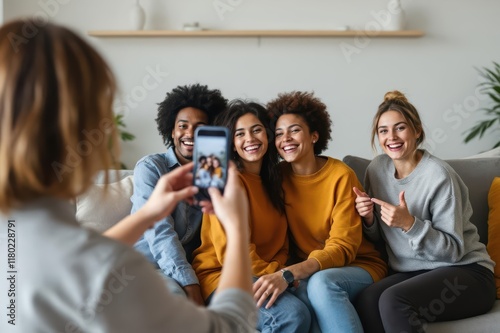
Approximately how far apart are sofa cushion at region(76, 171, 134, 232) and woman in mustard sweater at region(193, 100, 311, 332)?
0.37 m

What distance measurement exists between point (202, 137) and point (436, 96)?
3.27m

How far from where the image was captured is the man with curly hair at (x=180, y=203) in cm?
211

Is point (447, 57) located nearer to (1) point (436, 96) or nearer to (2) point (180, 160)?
(1) point (436, 96)

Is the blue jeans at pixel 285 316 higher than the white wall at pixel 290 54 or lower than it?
lower

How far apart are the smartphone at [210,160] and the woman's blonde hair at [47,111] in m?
0.36

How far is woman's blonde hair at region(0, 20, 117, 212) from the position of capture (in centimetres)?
80

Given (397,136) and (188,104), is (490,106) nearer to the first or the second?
(397,136)

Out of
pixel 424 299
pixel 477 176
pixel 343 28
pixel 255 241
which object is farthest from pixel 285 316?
pixel 343 28

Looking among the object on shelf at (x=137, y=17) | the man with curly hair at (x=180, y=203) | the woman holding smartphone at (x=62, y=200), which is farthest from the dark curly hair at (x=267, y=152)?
the object on shelf at (x=137, y=17)

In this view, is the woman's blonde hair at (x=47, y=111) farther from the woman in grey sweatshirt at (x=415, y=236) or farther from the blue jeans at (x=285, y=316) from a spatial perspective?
the woman in grey sweatshirt at (x=415, y=236)

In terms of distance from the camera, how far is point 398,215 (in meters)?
2.12

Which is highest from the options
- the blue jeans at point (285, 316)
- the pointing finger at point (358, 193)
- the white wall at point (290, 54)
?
the white wall at point (290, 54)

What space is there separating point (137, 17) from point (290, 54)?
1.08 m

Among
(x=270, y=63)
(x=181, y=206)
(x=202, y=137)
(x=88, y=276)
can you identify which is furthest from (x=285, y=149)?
(x=270, y=63)
